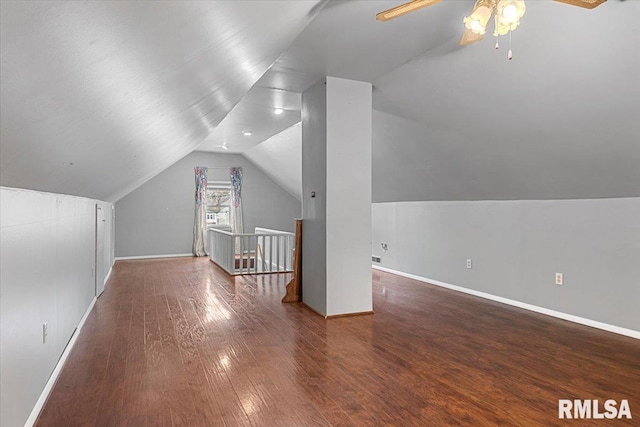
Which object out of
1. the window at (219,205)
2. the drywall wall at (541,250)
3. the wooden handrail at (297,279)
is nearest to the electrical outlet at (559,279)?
the drywall wall at (541,250)

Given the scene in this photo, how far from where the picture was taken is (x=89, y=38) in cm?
91

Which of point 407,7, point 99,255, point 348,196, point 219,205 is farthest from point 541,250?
point 219,205

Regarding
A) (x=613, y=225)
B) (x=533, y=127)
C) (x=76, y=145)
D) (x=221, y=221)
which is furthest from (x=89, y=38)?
(x=221, y=221)

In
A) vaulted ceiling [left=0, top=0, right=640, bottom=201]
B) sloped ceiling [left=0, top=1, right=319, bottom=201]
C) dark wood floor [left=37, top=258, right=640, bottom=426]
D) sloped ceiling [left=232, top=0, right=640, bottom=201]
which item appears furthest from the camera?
sloped ceiling [left=232, top=0, right=640, bottom=201]

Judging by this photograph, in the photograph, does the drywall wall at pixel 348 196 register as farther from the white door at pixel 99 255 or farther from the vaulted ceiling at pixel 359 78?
the white door at pixel 99 255

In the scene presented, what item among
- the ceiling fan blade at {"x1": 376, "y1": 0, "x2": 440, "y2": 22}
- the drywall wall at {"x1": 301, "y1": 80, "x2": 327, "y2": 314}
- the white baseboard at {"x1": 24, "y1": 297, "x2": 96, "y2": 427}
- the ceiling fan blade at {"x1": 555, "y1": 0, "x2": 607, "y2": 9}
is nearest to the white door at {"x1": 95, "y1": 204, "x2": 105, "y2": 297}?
the white baseboard at {"x1": 24, "y1": 297, "x2": 96, "y2": 427}

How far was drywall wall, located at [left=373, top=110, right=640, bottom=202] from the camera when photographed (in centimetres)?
320

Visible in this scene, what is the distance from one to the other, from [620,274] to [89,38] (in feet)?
14.3

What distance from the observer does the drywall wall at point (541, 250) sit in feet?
11.2

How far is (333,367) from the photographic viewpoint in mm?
2697

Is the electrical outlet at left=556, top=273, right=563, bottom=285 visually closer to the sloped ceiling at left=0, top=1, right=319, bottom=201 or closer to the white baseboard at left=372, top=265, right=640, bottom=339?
the white baseboard at left=372, top=265, right=640, bottom=339

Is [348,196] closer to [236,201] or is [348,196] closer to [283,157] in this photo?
[283,157]

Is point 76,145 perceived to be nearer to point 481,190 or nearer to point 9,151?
point 9,151

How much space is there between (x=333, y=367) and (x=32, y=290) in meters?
1.98
